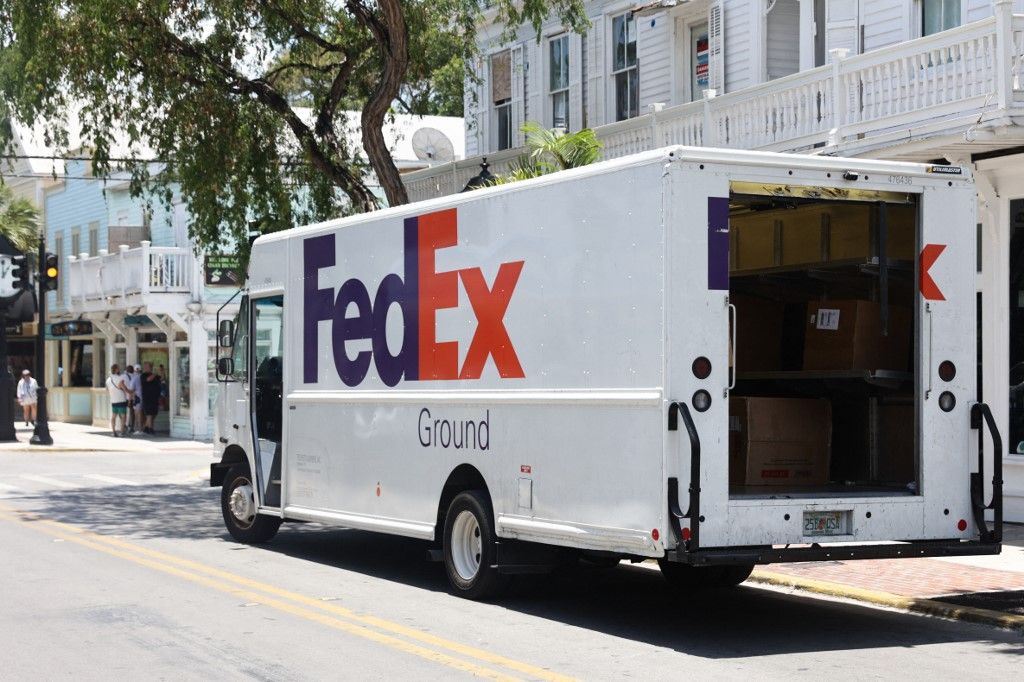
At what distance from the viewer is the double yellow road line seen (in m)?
8.44

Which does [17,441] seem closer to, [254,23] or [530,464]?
[254,23]

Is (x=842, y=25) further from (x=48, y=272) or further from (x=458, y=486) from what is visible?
(x=48, y=272)

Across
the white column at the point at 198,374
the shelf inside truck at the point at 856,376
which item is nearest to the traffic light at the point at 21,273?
the white column at the point at 198,374

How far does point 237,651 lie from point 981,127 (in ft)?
30.7

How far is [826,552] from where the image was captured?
9.38 meters

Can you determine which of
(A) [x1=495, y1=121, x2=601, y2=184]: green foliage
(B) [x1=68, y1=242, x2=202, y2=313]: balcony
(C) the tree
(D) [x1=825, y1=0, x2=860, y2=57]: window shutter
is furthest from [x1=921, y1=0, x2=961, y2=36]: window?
(B) [x1=68, y1=242, x2=202, y2=313]: balcony

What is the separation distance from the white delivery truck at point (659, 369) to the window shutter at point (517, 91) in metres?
14.3

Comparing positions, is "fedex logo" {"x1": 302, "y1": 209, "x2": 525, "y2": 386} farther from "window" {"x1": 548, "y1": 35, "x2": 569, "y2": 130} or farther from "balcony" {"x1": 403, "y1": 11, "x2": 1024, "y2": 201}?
"window" {"x1": 548, "y1": 35, "x2": 569, "y2": 130}

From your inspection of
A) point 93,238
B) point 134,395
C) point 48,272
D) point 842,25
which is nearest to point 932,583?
point 842,25

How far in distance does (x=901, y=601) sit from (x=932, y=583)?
97 cm

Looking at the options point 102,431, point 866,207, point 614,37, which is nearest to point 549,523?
point 866,207

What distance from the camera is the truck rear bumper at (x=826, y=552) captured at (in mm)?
8945

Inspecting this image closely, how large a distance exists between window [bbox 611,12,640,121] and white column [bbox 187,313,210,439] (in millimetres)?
14877

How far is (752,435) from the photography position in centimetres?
1067
